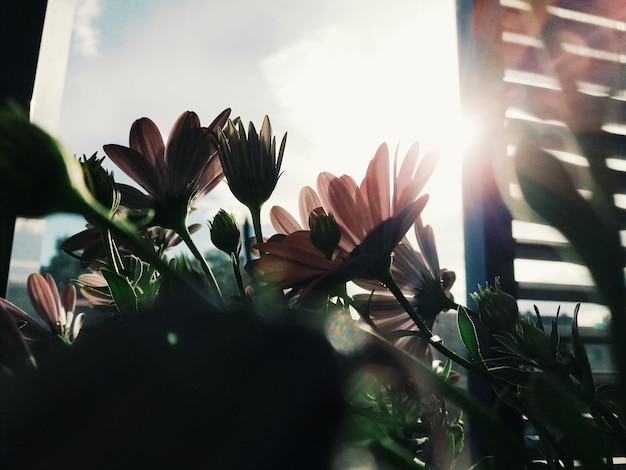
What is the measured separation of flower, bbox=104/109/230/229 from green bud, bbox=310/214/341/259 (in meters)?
0.08

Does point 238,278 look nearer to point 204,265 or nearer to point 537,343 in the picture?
point 204,265

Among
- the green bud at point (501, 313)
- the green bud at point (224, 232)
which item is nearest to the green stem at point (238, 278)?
the green bud at point (224, 232)

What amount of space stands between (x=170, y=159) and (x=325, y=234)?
3.9 inches

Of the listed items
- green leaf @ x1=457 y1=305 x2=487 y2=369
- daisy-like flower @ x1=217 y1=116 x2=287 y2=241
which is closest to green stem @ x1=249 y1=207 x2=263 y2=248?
daisy-like flower @ x1=217 y1=116 x2=287 y2=241

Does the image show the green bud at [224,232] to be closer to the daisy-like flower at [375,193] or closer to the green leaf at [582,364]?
the daisy-like flower at [375,193]

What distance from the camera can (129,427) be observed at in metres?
0.12

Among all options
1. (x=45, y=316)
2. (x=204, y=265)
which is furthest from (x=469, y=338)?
(x=45, y=316)

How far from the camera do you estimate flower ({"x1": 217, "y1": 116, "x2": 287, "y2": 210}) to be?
0.23 meters

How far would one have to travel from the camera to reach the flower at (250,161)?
23 cm

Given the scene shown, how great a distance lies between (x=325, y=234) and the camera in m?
0.20

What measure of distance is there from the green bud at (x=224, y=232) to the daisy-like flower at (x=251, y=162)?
0.01m

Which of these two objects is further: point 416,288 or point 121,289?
point 416,288

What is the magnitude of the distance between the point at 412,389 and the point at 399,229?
61 millimetres

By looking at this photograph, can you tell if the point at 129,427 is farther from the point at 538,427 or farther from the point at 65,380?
the point at 538,427
